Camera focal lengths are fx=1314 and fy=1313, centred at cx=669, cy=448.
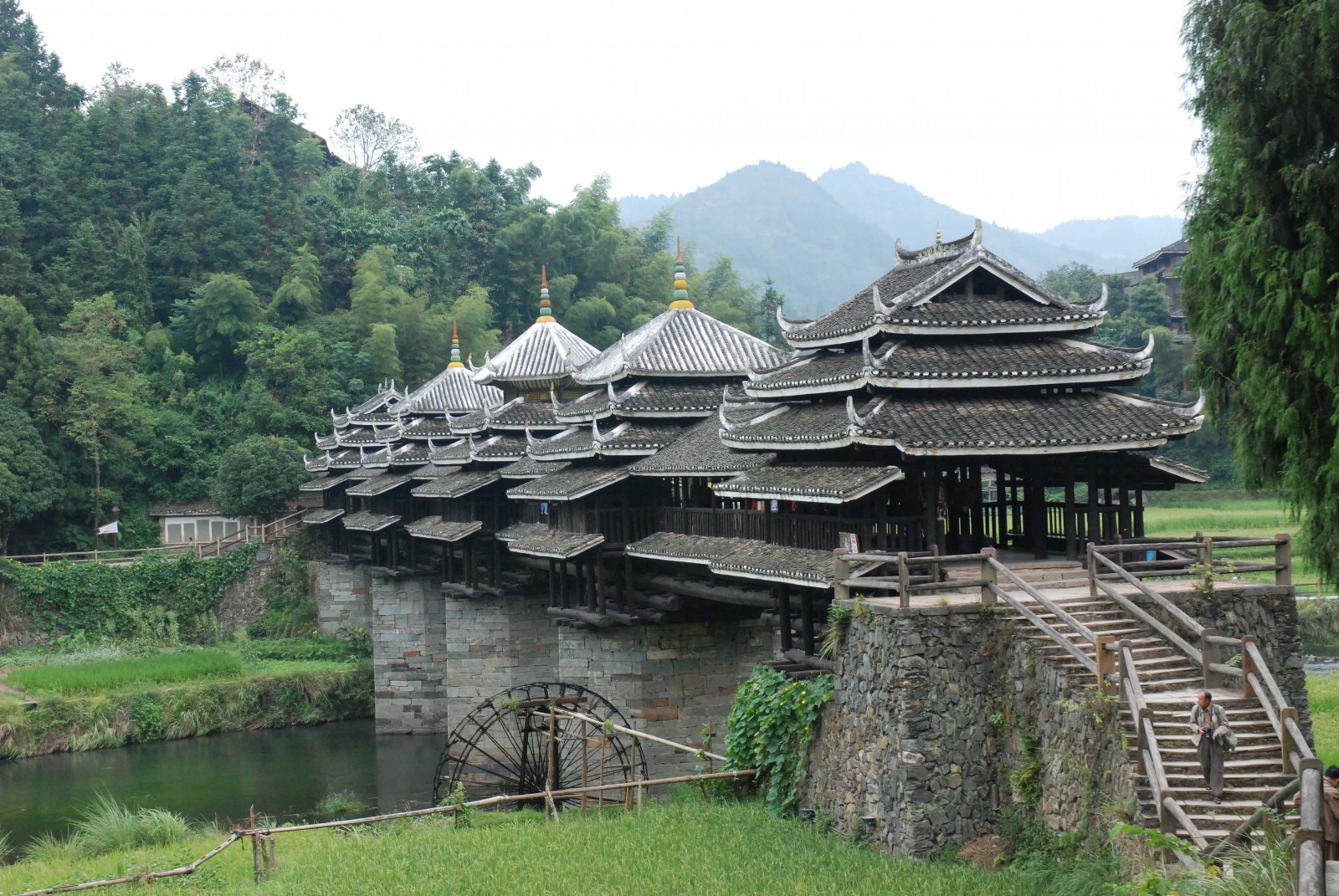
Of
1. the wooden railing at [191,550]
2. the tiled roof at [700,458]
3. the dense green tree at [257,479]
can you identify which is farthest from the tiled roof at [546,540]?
the dense green tree at [257,479]

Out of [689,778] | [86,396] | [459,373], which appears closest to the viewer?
[689,778]

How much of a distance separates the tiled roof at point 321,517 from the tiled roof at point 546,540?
13445mm

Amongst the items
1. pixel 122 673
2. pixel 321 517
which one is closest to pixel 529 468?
pixel 122 673

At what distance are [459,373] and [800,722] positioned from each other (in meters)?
26.3

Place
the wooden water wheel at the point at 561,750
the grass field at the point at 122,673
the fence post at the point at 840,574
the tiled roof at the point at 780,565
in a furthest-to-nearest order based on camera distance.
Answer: the grass field at the point at 122,673 → the wooden water wheel at the point at 561,750 → the tiled roof at the point at 780,565 → the fence post at the point at 840,574

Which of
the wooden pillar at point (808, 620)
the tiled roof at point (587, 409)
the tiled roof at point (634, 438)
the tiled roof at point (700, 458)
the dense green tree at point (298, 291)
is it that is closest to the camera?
the wooden pillar at point (808, 620)

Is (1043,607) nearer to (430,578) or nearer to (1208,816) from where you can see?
(1208,816)

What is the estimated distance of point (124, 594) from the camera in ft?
136

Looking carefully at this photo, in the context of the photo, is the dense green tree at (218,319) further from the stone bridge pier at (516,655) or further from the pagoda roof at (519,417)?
the pagoda roof at (519,417)

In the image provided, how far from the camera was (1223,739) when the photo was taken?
38.0 ft

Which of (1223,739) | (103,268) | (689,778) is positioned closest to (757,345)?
(689,778)

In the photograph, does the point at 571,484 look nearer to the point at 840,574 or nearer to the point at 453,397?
the point at 840,574

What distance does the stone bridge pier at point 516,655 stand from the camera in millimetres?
25016

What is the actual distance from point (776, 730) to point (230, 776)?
18.1 metres
